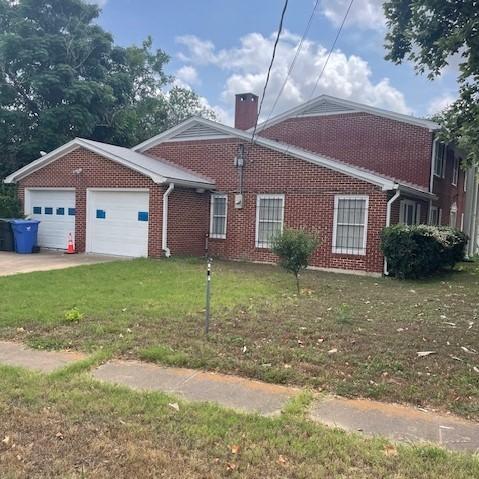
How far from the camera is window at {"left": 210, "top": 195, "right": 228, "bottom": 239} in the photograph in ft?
54.8

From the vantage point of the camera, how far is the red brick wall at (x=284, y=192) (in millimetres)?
14148

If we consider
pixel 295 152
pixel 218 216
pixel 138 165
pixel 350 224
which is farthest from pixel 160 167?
pixel 350 224

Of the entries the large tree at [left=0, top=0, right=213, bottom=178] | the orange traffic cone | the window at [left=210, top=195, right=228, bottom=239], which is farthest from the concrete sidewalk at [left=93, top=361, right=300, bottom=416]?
the large tree at [left=0, top=0, right=213, bottom=178]

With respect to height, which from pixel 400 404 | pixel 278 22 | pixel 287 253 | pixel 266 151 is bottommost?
pixel 400 404

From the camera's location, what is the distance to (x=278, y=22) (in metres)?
9.12

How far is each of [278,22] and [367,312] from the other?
18.1 ft

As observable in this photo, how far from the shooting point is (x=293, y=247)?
10.2 meters

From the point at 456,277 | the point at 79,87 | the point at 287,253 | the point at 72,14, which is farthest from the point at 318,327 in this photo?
the point at 72,14

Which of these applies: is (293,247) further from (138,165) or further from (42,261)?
(42,261)

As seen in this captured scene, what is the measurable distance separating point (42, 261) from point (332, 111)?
41.2ft

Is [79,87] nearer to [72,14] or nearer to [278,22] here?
[72,14]

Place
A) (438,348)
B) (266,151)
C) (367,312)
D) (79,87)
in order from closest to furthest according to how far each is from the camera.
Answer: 1. (438,348)
2. (367,312)
3. (266,151)
4. (79,87)

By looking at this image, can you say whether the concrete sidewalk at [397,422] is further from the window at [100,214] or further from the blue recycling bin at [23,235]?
the blue recycling bin at [23,235]

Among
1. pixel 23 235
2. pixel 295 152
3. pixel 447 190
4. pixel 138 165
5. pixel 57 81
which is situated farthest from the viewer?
pixel 57 81
